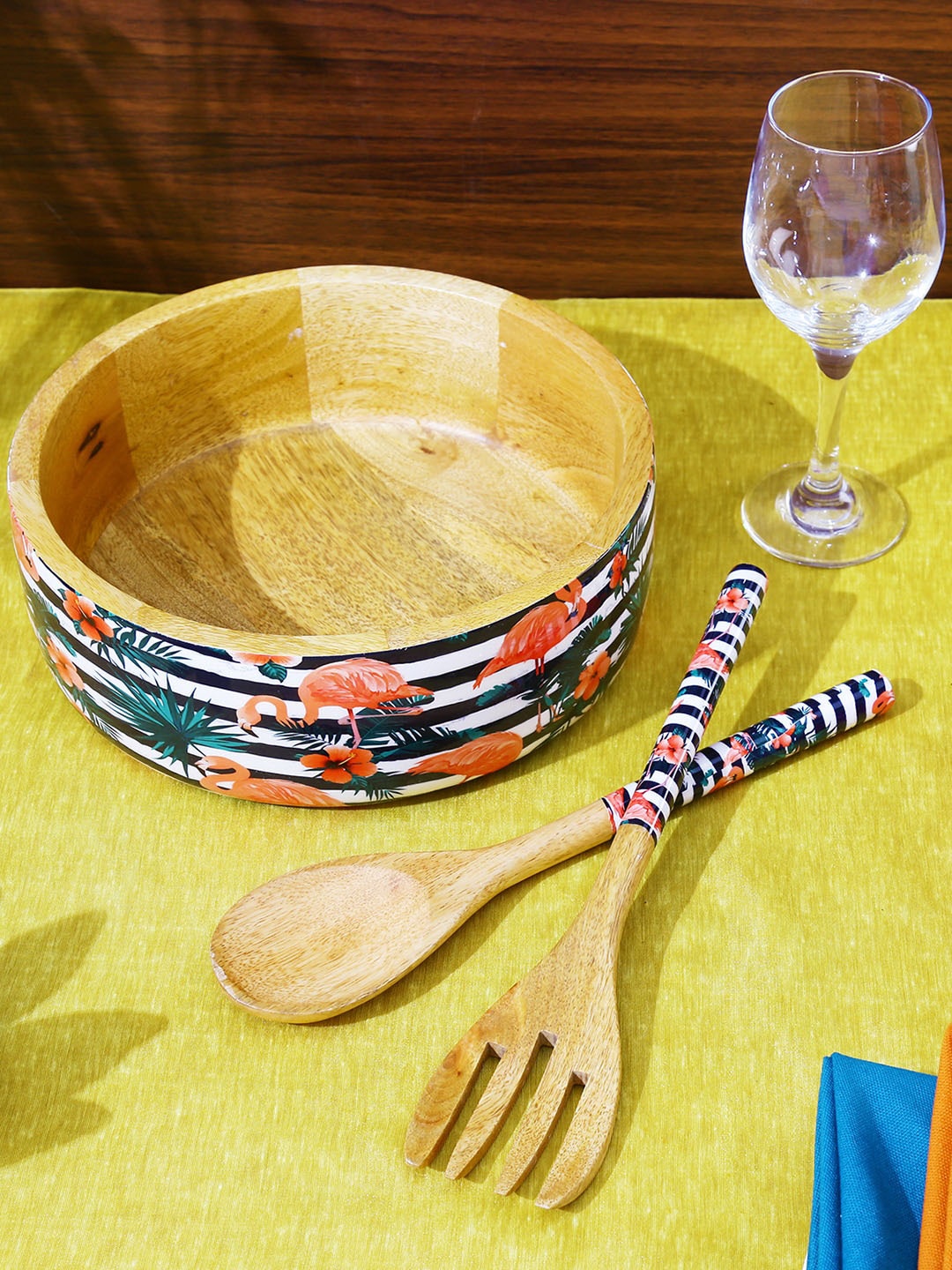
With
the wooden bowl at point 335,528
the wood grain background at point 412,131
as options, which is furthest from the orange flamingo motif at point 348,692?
the wood grain background at point 412,131

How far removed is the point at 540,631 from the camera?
578 mm

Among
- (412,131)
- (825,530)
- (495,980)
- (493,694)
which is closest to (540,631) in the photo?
(493,694)

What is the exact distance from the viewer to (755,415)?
833 millimetres

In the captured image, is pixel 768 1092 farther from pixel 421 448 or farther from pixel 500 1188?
pixel 421 448

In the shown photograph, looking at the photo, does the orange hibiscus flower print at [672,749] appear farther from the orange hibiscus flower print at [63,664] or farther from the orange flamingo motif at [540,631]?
the orange hibiscus flower print at [63,664]

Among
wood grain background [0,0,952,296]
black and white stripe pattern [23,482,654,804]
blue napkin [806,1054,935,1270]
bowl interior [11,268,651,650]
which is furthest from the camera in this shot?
wood grain background [0,0,952,296]

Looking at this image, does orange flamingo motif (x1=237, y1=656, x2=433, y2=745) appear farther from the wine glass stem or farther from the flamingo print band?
the wine glass stem

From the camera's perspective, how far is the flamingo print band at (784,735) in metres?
0.62

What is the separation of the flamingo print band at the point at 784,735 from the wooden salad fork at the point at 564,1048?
0.02 m

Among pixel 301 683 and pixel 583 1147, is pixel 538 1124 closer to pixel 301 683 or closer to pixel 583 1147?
pixel 583 1147

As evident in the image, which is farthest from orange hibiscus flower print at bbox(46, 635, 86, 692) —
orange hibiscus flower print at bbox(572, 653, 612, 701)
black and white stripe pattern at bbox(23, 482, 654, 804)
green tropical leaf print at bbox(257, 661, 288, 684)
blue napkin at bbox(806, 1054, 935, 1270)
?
blue napkin at bbox(806, 1054, 935, 1270)

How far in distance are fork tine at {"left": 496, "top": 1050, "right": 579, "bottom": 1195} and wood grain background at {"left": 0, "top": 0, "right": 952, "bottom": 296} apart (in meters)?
0.57

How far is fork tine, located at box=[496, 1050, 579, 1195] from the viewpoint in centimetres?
49

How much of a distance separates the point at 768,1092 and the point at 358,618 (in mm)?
280
